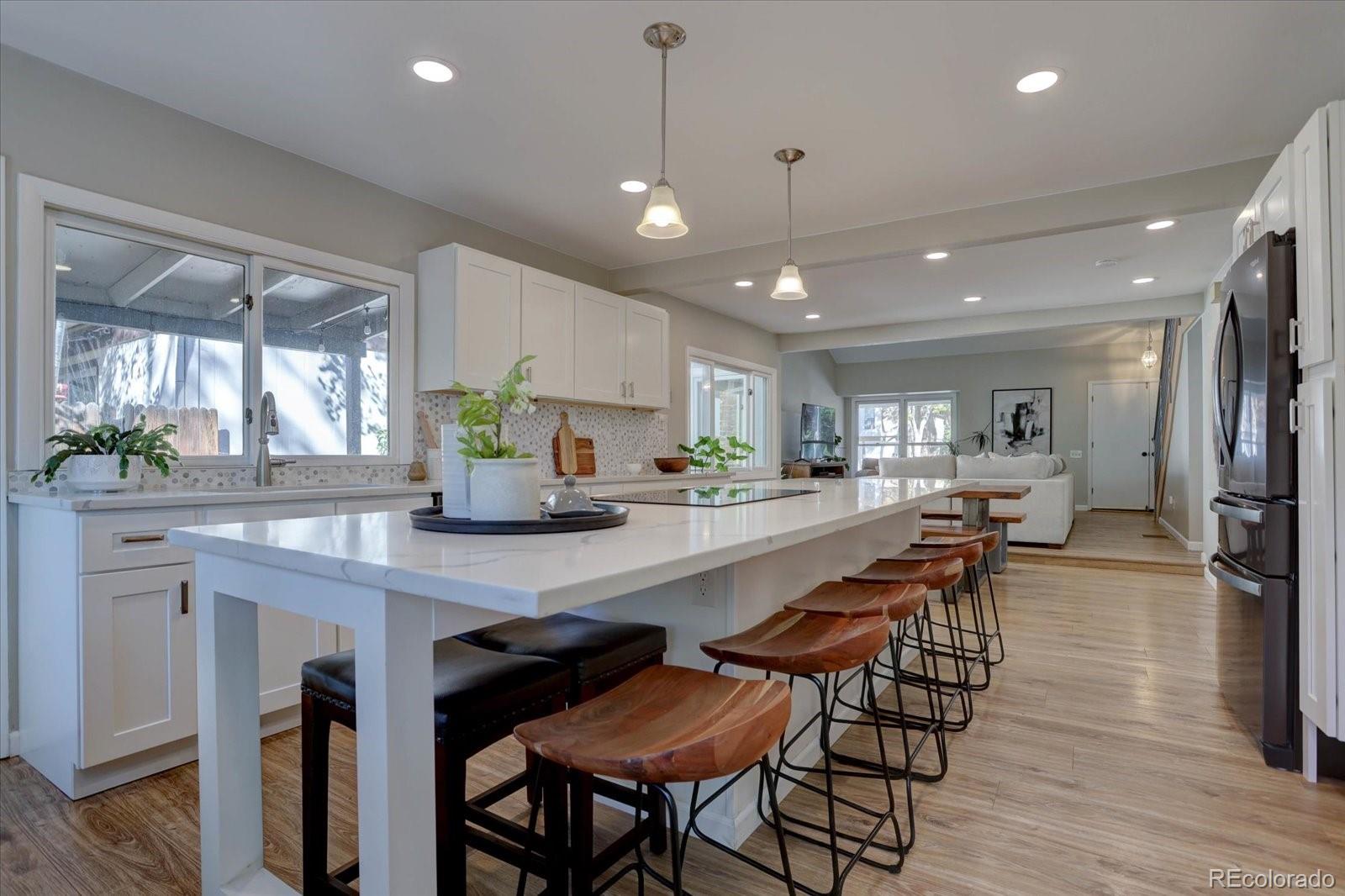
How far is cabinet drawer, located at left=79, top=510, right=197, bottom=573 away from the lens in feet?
7.00

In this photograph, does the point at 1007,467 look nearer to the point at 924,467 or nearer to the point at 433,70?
the point at 924,467

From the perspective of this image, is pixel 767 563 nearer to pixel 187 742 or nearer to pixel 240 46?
pixel 187 742

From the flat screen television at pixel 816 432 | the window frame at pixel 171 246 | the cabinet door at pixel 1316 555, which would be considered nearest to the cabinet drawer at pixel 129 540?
the window frame at pixel 171 246

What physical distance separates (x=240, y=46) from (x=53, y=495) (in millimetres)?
1687

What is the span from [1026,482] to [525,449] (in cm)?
536

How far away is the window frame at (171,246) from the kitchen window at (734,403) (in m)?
3.04

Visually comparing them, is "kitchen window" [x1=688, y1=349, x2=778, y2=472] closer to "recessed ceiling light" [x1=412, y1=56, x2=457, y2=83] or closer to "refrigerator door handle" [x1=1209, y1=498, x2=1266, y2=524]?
"recessed ceiling light" [x1=412, y1=56, x2=457, y2=83]

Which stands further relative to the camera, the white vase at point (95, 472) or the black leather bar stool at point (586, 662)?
the white vase at point (95, 472)

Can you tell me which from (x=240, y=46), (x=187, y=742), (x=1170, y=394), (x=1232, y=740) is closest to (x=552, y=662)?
(x=187, y=742)

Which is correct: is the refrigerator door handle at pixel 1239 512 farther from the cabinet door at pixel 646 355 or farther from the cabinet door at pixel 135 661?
the cabinet door at pixel 135 661

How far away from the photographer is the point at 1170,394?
8.00 meters

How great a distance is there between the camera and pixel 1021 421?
442 inches

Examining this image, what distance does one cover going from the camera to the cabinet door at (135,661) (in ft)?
6.98

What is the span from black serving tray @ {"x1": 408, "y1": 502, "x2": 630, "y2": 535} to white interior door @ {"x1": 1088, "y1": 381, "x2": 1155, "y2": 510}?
11466 millimetres
